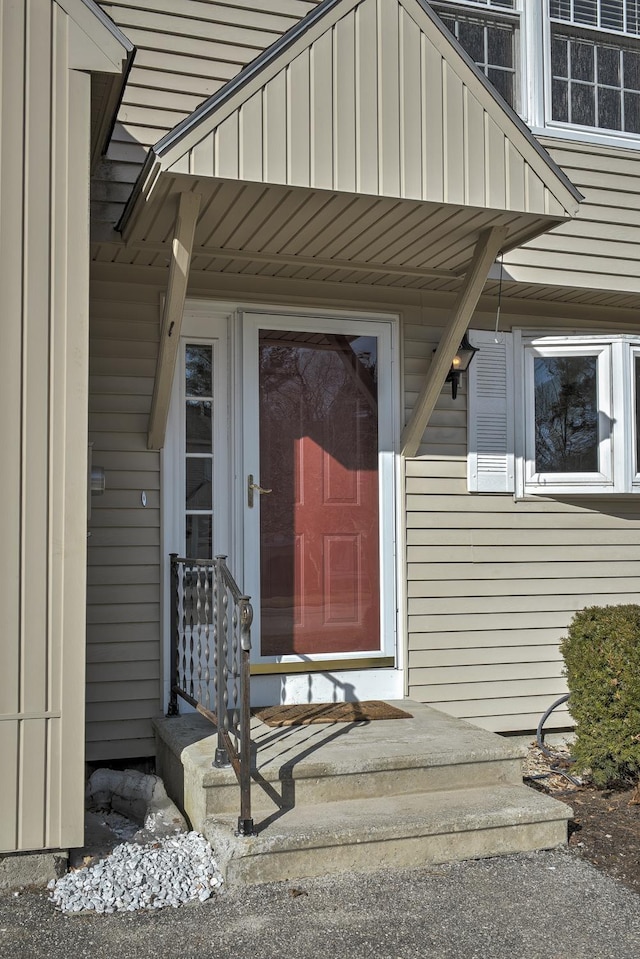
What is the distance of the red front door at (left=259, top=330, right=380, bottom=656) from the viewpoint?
504cm

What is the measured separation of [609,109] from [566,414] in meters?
1.96

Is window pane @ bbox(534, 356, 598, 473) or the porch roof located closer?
the porch roof

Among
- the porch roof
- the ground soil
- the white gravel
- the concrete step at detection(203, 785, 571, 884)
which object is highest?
the porch roof

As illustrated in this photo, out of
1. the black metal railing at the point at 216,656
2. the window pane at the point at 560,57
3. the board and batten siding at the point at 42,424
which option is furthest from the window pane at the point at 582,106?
the black metal railing at the point at 216,656

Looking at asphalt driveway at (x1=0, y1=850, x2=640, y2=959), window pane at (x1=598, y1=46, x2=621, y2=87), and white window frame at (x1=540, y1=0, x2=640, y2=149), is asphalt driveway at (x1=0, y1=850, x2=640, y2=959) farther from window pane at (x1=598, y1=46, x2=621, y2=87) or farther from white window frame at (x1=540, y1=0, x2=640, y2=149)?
window pane at (x1=598, y1=46, x2=621, y2=87)

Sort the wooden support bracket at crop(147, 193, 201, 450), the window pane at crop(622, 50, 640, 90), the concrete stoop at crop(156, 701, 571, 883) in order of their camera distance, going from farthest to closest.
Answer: the window pane at crop(622, 50, 640, 90)
the wooden support bracket at crop(147, 193, 201, 450)
the concrete stoop at crop(156, 701, 571, 883)

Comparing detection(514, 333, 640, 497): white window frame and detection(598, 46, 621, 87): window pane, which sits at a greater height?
detection(598, 46, 621, 87): window pane

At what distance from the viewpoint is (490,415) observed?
5.49 metres

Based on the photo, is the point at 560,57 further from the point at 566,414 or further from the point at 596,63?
the point at 566,414

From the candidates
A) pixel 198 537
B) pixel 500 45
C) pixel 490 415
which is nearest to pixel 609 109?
pixel 500 45

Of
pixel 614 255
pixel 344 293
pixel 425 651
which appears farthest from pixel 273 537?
pixel 614 255

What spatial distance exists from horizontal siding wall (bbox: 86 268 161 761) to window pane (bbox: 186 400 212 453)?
248mm

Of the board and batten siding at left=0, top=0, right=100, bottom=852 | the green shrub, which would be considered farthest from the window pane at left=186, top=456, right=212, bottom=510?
the green shrub

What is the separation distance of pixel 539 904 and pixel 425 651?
2002mm
